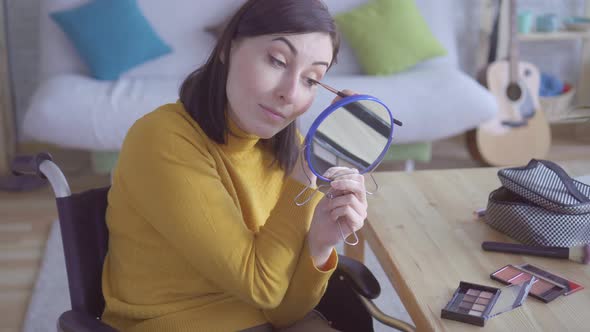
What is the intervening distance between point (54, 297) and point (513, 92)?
2290 mm

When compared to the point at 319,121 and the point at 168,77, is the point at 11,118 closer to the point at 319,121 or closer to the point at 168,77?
the point at 168,77

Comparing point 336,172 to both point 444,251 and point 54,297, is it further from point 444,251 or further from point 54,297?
point 54,297

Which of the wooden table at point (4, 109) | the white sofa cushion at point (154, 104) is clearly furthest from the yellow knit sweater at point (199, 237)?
the wooden table at point (4, 109)

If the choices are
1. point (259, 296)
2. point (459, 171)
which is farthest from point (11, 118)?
point (259, 296)

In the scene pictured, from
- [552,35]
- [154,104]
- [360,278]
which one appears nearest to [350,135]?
[360,278]

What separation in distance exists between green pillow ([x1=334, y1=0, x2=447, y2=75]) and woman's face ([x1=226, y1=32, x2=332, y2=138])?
208 cm

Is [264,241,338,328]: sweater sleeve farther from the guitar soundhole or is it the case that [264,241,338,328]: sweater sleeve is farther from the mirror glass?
the guitar soundhole

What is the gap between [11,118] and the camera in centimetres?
337

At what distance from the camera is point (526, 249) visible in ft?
4.20

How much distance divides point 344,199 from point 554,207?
0.48 metres

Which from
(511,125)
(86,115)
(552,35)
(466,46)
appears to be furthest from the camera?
(466,46)

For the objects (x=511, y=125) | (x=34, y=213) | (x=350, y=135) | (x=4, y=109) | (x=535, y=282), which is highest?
(x=350, y=135)

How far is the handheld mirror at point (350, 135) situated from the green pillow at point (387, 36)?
206 centimetres

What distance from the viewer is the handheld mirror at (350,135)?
0.99 metres
